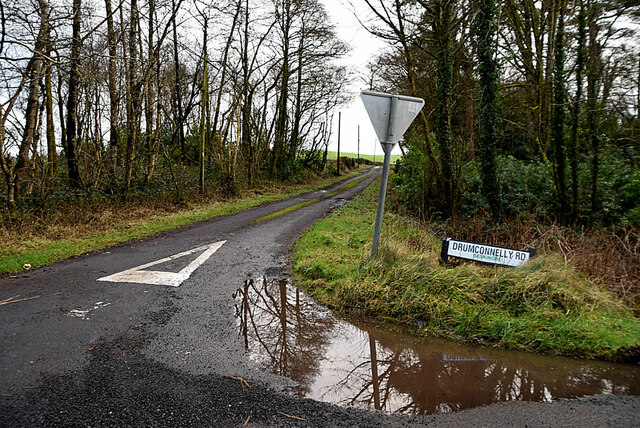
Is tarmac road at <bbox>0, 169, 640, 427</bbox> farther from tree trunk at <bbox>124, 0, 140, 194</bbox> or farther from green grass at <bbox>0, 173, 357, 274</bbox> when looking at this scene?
tree trunk at <bbox>124, 0, 140, 194</bbox>

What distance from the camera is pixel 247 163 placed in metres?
20.5

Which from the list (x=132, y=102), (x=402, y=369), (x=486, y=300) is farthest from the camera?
(x=132, y=102)

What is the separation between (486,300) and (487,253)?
27.5 inches

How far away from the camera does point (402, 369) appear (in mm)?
3408

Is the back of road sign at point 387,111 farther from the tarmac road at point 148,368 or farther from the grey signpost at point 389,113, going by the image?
the tarmac road at point 148,368

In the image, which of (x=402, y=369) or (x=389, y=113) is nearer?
(x=402, y=369)

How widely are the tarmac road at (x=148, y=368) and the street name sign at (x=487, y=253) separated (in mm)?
2203

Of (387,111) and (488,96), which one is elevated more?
(488,96)

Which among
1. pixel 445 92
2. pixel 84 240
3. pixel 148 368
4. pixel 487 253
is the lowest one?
pixel 148 368

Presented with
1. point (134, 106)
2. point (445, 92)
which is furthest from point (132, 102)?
point (445, 92)

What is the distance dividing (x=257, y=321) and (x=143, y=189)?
445 inches

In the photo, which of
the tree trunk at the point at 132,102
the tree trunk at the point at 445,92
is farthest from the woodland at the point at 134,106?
the tree trunk at the point at 445,92

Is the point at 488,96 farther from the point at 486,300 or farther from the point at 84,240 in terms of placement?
the point at 84,240

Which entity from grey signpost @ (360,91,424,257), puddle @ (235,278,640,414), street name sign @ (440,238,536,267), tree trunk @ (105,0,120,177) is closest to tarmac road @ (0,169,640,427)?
puddle @ (235,278,640,414)
